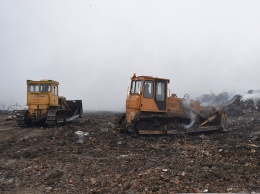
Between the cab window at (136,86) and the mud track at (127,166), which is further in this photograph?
the cab window at (136,86)

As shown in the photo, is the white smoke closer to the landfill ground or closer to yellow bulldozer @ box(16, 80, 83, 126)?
the landfill ground

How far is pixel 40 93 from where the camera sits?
19828mm

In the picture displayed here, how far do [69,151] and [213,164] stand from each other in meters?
4.96

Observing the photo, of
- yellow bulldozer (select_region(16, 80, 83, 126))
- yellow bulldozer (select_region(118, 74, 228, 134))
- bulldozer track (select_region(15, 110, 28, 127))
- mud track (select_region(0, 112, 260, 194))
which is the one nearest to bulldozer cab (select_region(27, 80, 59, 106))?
yellow bulldozer (select_region(16, 80, 83, 126))

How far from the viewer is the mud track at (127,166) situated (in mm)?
6783

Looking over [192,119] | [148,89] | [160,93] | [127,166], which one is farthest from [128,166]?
[192,119]

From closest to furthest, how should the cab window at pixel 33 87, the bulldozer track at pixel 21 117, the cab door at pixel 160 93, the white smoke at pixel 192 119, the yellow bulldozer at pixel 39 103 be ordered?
the cab door at pixel 160 93, the white smoke at pixel 192 119, the bulldozer track at pixel 21 117, the yellow bulldozer at pixel 39 103, the cab window at pixel 33 87

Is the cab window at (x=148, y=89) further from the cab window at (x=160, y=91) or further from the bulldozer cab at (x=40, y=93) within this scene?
the bulldozer cab at (x=40, y=93)

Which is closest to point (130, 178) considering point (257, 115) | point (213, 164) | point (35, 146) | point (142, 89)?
point (213, 164)

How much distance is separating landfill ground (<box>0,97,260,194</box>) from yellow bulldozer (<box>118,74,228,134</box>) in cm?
97

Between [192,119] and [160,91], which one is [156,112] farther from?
[192,119]

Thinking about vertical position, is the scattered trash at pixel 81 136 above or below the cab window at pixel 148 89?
below

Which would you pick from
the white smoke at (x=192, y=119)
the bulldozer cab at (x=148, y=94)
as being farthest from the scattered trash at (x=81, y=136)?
the white smoke at (x=192, y=119)

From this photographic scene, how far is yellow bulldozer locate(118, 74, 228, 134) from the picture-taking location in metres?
14.5
